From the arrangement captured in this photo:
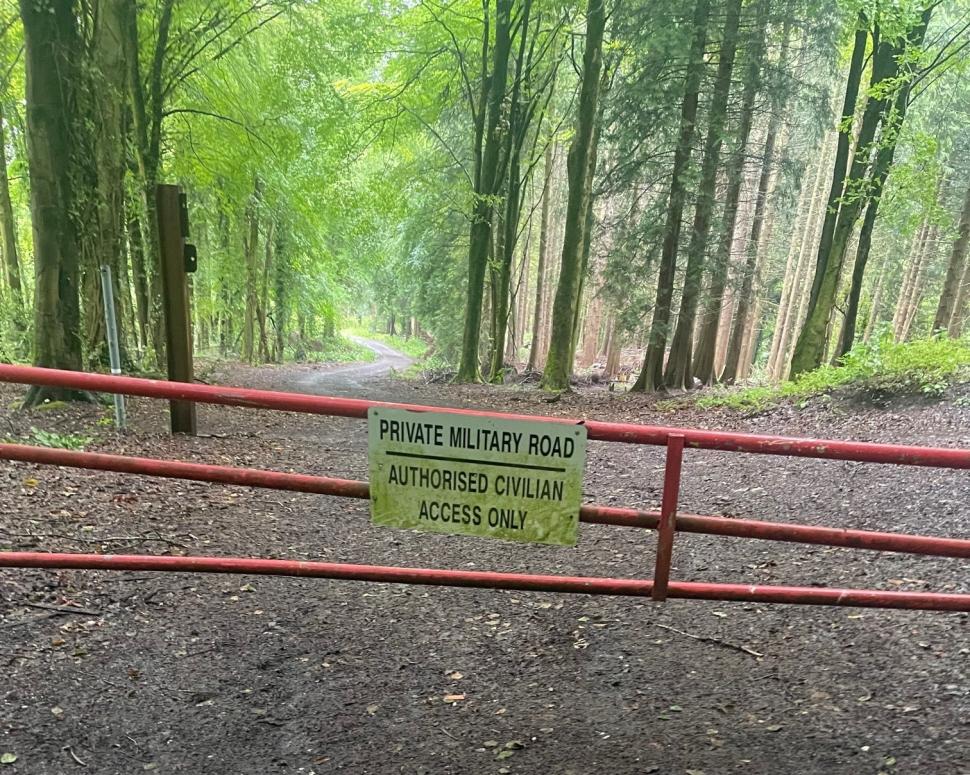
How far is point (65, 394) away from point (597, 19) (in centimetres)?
1174

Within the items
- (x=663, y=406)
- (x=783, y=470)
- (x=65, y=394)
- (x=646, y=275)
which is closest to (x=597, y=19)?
(x=646, y=275)

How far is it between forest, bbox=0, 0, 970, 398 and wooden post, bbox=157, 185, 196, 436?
1.50m

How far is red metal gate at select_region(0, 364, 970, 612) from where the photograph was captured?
2326 millimetres

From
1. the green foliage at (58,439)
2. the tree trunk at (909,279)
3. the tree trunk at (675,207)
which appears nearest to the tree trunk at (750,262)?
the tree trunk at (675,207)

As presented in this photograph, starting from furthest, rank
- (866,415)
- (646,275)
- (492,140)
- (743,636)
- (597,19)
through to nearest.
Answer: (492,140) → (646,275) → (597,19) → (866,415) → (743,636)

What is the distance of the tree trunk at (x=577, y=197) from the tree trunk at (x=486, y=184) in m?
2.48

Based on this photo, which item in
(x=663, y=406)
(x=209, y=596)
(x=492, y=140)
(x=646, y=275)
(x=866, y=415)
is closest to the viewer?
(x=209, y=596)

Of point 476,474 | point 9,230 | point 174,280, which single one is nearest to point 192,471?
point 476,474

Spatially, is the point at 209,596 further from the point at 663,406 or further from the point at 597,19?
the point at 597,19

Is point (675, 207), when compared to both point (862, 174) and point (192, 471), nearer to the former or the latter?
point (862, 174)

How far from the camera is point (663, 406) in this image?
37.7 ft

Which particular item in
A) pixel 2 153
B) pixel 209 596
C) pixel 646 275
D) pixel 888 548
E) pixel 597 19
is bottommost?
pixel 209 596

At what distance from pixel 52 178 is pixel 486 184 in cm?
1073

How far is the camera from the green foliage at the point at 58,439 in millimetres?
5793
